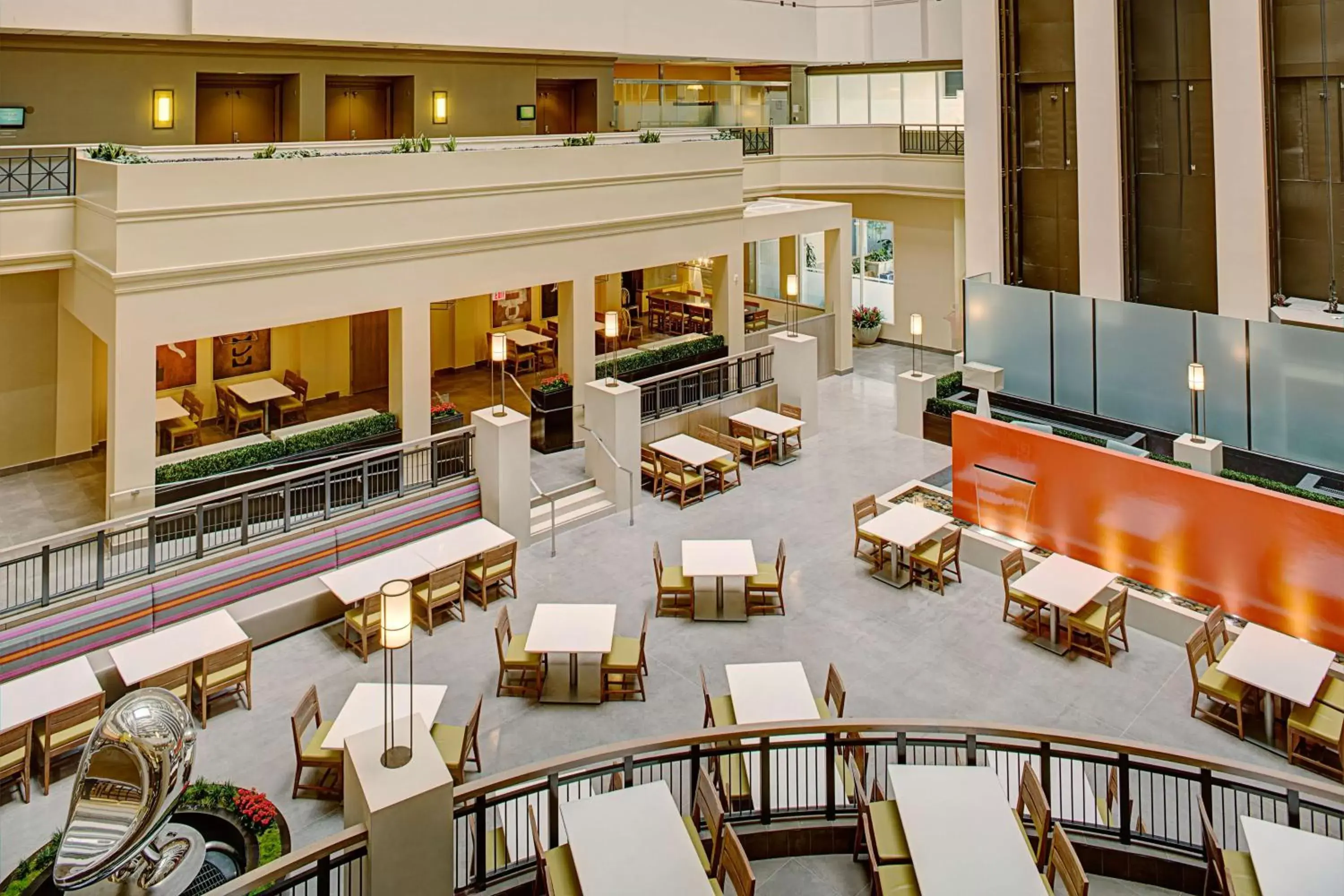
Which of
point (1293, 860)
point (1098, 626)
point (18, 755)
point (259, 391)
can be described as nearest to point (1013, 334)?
point (1098, 626)

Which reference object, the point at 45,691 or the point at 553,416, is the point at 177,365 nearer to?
the point at 553,416

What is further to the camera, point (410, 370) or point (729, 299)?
point (729, 299)

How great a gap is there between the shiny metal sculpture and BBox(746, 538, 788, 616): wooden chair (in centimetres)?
724

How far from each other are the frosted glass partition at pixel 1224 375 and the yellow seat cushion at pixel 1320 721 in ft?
23.8

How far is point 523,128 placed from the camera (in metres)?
21.8

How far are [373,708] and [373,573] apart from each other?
9.24 feet

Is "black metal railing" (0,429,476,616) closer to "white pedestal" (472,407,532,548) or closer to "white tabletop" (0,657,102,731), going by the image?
"white pedestal" (472,407,532,548)

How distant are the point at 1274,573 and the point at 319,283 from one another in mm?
13969

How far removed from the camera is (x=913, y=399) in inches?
749

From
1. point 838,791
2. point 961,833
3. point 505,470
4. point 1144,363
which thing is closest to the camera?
point 961,833

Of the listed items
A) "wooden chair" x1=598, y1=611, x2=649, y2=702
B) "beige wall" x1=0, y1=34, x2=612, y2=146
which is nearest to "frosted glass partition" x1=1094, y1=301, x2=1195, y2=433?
"wooden chair" x1=598, y1=611, x2=649, y2=702

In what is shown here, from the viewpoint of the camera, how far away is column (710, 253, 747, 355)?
20281 millimetres

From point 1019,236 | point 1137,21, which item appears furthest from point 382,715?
point 1137,21

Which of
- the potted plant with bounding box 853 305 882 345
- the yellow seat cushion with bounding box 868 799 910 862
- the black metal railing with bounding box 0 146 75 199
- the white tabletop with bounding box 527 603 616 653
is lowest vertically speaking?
the yellow seat cushion with bounding box 868 799 910 862
